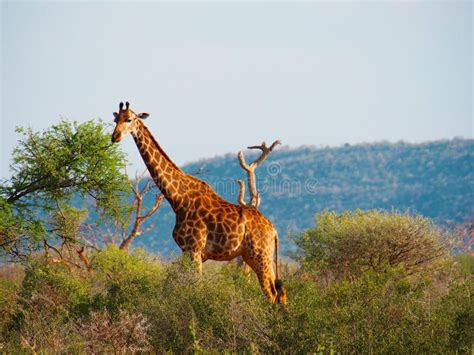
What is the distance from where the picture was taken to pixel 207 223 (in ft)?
45.4

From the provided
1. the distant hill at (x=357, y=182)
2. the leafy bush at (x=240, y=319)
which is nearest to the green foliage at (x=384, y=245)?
the leafy bush at (x=240, y=319)

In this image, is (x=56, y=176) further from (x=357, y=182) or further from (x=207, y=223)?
(x=357, y=182)

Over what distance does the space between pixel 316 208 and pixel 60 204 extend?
182 feet

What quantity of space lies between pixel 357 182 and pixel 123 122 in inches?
2476

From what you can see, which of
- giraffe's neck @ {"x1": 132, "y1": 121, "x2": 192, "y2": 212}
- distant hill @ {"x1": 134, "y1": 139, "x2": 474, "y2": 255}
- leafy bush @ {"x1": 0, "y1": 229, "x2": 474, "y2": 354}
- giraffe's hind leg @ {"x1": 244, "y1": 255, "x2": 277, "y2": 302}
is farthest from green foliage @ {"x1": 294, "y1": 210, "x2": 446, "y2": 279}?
distant hill @ {"x1": 134, "y1": 139, "x2": 474, "y2": 255}

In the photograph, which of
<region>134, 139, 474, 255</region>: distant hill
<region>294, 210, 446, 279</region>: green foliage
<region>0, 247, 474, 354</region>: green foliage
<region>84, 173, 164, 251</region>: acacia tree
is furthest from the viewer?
<region>134, 139, 474, 255</region>: distant hill

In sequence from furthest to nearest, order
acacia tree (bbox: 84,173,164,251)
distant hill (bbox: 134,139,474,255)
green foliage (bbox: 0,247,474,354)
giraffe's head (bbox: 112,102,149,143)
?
distant hill (bbox: 134,139,474,255), acacia tree (bbox: 84,173,164,251), giraffe's head (bbox: 112,102,149,143), green foliage (bbox: 0,247,474,354)

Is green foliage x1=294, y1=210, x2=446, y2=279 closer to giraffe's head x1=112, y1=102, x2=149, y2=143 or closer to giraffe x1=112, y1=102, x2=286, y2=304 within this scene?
giraffe x1=112, y1=102, x2=286, y2=304

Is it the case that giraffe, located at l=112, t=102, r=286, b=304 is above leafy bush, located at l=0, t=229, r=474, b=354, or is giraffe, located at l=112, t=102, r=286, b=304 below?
above

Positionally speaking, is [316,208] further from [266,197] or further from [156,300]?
[156,300]

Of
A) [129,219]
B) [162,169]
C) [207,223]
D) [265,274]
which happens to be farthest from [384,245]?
[162,169]

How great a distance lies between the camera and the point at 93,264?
16.7 meters

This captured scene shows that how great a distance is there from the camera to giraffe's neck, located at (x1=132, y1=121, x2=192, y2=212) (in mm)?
14125

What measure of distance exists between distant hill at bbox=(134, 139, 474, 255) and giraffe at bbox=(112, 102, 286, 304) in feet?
156
